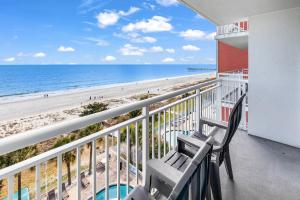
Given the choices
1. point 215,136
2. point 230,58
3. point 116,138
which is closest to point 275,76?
point 215,136

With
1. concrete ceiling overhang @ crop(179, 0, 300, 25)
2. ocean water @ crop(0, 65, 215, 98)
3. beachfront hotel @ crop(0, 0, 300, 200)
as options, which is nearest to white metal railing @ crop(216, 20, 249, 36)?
beachfront hotel @ crop(0, 0, 300, 200)

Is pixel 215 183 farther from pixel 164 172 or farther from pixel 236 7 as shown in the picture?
pixel 236 7

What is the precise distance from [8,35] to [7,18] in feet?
5.67

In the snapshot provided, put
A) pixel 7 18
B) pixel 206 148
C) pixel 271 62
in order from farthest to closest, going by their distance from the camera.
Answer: pixel 7 18 < pixel 271 62 < pixel 206 148

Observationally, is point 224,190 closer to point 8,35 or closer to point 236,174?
point 236,174

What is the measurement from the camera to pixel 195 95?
110 inches

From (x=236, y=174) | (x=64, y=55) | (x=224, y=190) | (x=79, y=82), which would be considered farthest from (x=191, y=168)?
(x=64, y=55)

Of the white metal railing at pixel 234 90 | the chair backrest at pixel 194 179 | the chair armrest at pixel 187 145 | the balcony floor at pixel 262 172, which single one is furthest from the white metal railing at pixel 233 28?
the chair backrest at pixel 194 179

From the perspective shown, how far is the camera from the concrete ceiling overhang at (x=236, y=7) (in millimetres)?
2744

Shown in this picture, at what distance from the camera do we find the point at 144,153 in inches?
67.0

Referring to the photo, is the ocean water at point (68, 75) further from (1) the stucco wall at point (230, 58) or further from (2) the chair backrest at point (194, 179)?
(2) the chair backrest at point (194, 179)

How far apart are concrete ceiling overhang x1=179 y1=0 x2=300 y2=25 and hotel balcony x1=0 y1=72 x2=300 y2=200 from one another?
3.70 ft

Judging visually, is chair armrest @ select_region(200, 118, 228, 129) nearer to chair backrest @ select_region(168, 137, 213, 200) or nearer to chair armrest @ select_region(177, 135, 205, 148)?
chair armrest @ select_region(177, 135, 205, 148)

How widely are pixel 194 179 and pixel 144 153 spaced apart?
1061mm
